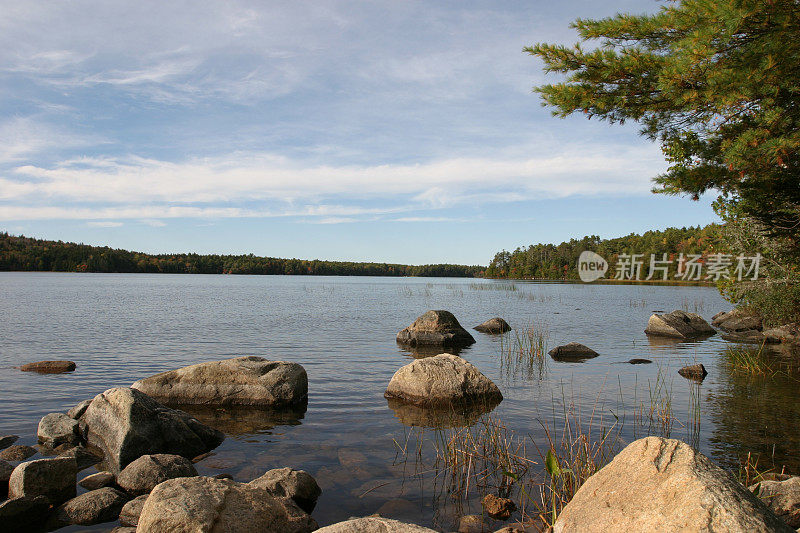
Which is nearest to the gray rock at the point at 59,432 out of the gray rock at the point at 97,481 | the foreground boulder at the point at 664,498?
the gray rock at the point at 97,481

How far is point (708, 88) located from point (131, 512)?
426 inches

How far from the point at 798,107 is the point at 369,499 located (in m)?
10.1

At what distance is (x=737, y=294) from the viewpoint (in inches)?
962

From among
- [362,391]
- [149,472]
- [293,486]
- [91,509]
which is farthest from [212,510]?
[362,391]

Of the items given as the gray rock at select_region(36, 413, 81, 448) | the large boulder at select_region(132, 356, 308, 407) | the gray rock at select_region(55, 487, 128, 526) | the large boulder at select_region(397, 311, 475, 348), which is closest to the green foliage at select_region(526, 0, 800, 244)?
the large boulder at select_region(132, 356, 308, 407)

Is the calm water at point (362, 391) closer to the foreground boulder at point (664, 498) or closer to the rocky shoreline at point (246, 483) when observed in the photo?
the rocky shoreline at point (246, 483)

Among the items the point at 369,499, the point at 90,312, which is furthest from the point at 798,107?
the point at 90,312

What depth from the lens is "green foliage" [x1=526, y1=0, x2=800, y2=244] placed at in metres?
7.94

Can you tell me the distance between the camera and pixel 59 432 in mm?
9430

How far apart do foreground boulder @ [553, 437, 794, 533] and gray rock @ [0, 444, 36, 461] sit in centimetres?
888

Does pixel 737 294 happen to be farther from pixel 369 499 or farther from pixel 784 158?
pixel 369 499

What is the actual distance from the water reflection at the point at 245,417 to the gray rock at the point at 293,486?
3.44 metres

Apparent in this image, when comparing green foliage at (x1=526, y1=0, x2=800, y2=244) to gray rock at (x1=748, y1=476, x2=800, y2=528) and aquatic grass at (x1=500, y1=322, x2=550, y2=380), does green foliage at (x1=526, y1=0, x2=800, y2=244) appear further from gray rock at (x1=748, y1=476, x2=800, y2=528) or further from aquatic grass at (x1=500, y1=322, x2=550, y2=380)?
aquatic grass at (x1=500, y1=322, x2=550, y2=380)

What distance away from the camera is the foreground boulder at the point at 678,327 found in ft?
87.3
